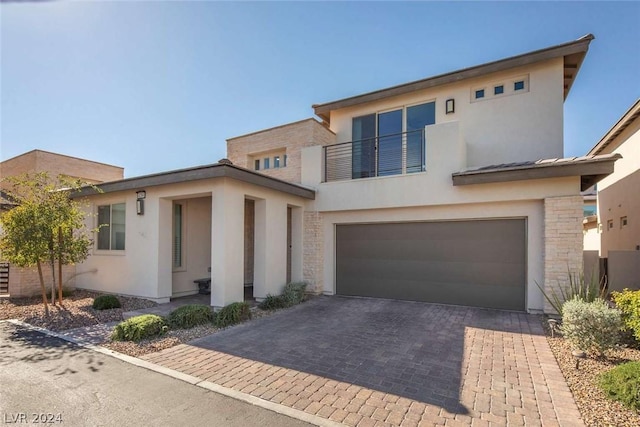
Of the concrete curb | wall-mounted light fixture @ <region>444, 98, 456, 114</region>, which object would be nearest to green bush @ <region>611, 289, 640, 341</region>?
the concrete curb

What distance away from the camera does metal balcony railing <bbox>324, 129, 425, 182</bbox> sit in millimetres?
10398

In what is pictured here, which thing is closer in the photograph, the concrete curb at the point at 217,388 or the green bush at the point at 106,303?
the concrete curb at the point at 217,388

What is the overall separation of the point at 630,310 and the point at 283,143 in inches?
420

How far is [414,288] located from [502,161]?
491 centimetres

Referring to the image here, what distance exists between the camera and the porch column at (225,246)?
795cm

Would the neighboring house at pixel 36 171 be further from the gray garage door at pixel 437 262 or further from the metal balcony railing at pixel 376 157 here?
the gray garage door at pixel 437 262

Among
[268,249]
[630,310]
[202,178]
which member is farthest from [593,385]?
[202,178]

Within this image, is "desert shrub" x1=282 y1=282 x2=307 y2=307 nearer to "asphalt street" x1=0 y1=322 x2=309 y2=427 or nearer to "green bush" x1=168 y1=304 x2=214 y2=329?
"green bush" x1=168 y1=304 x2=214 y2=329

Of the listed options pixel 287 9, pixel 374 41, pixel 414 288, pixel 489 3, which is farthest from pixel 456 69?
pixel 414 288

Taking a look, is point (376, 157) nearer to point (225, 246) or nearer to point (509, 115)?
point (509, 115)

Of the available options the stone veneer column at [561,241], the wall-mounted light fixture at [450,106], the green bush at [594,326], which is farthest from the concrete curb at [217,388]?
the wall-mounted light fixture at [450,106]

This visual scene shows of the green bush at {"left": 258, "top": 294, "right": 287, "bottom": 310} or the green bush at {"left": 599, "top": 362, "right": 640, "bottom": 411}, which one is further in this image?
the green bush at {"left": 258, "top": 294, "right": 287, "bottom": 310}

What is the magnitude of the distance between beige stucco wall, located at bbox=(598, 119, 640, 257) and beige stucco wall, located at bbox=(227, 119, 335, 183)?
10.8 meters

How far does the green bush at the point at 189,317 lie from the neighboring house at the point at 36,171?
224 inches
